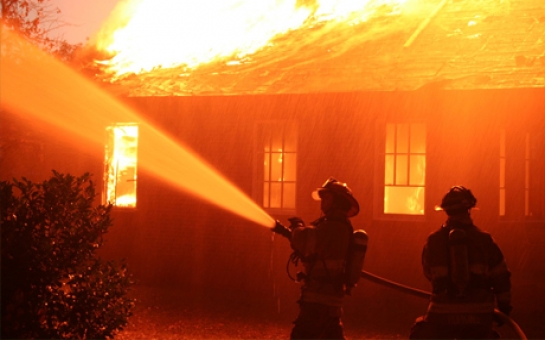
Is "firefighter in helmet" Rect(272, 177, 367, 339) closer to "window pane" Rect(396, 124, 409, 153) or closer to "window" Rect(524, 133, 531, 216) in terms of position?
"window pane" Rect(396, 124, 409, 153)

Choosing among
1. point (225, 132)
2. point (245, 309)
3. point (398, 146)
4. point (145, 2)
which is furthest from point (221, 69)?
point (145, 2)

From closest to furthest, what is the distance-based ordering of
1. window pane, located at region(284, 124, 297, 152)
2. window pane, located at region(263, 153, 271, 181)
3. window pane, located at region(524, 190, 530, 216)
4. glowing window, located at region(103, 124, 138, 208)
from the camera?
1. window pane, located at region(524, 190, 530, 216)
2. window pane, located at region(284, 124, 297, 152)
3. window pane, located at region(263, 153, 271, 181)
4. glowing window, located at region(103, 124, 138, 208)

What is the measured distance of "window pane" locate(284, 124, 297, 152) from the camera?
13109mm

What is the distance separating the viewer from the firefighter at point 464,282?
17.9ft

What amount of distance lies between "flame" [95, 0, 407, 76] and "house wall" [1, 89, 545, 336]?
7.23 feet

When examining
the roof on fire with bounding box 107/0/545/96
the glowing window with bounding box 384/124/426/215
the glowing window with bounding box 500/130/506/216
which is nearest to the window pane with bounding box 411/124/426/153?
the glowing window with bounding box 384/124/426/215

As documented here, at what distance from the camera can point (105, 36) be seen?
20.2 metres

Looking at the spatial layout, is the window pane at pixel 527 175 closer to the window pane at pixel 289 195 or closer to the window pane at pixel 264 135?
the window pane at pixel 289 195

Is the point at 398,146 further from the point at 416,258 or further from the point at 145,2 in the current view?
the point at 145,2

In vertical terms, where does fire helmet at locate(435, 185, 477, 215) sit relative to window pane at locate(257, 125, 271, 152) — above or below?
below

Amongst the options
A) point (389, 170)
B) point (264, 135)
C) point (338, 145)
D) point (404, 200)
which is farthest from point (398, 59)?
point (264, 135)

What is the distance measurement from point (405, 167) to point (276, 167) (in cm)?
243

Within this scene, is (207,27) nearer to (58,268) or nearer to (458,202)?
(58,268)

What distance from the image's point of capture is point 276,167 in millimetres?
13484
